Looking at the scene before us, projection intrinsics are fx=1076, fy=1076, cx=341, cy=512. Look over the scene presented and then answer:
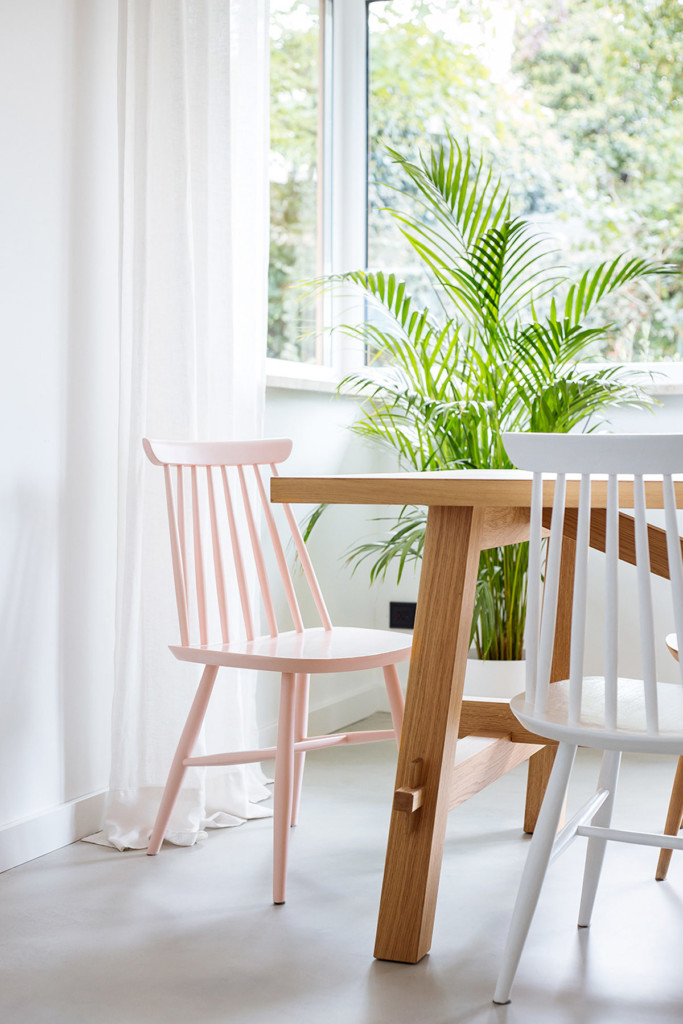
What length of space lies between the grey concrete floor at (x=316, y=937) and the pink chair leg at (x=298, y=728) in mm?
A: 59

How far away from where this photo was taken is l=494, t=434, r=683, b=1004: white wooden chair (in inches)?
55.1

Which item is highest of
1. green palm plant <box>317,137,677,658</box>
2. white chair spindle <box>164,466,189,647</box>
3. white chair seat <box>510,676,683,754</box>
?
green palm plant <box>317,137,677,658</box>

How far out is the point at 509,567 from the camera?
9.00ft

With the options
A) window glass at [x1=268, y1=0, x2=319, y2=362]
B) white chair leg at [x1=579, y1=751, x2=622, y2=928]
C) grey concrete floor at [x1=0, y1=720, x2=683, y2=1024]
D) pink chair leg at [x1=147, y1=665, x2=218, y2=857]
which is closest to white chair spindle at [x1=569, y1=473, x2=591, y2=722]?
white chair leg at [x1=579, y1=751, x2=622, y2=928]

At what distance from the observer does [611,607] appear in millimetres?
1421

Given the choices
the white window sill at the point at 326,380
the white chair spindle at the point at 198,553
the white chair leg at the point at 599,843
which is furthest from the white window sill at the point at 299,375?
the white chair leg at the point at 599,843

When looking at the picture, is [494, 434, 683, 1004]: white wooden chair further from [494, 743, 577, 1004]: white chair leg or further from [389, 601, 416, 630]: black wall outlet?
[389, 601, 416, 630]: black wall outlet

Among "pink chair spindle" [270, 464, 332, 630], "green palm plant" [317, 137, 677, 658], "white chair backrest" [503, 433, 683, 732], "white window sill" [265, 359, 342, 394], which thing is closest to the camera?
"white chair backrest" [503, 433, 683, 732]

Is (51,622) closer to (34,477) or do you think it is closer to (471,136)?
(34,477)

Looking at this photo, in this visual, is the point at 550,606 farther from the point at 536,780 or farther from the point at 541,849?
the point at 536,780

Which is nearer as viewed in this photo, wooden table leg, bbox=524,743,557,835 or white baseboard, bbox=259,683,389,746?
wooden table leg, bbox=524,743,557,835

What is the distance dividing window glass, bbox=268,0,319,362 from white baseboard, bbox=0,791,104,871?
1550 millimetres

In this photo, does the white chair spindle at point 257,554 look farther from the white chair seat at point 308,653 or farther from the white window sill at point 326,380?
the white window sill at point 326,380

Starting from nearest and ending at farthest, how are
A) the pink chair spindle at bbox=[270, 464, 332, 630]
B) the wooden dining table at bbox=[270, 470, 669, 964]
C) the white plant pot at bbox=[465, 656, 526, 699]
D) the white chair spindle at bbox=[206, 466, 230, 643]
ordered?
1. the wooden dining table at bbox=[270, 470, 669, 964]
2. the white chair spindle at bbox=[206, 466, 230, 643]
3. the pink chair spindle at bbox=[270, 464, 332, 630]
4. the white plant pot at bbox=[465, 656, 526, 699]
